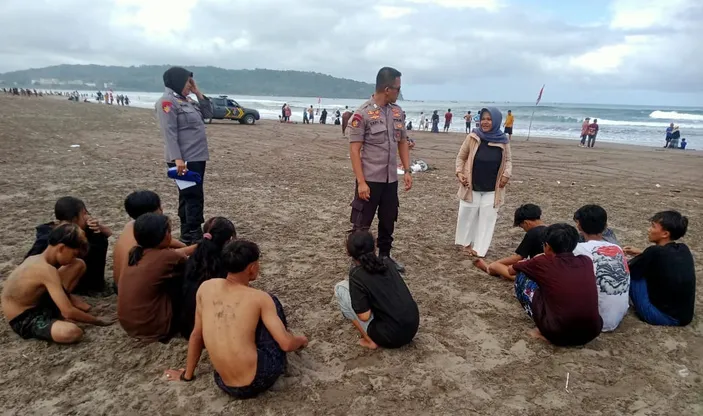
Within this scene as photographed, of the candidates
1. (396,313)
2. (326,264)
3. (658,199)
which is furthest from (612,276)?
(658,199)

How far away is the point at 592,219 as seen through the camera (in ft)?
10.3

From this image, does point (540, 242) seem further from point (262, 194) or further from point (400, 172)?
point (400, 172)

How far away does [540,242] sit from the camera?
3.51m

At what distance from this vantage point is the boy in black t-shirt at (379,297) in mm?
2654

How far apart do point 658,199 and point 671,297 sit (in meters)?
5.84

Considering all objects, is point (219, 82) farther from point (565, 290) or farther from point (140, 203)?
point (565, 290)

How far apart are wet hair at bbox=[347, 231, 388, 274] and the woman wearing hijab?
2196 mm

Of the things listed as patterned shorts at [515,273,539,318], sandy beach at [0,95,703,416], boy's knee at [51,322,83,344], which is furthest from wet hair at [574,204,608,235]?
boy's knee at [51,322,83,344]

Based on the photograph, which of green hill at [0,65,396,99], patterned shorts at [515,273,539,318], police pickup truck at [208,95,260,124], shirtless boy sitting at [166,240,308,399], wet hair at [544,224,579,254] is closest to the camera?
shirtless boy sitting at [166,240,308,399]

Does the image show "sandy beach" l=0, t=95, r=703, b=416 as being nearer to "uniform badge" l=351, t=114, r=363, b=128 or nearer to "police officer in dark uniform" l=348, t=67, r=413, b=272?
"police officer in dark uniform" l=348, t=67, r=413, b=272

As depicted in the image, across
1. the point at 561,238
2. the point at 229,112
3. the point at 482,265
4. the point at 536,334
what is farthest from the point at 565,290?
the point at 229,112

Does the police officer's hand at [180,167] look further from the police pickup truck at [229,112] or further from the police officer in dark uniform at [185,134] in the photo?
the police pickup truck at [229,112]

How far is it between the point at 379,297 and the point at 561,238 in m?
1.24

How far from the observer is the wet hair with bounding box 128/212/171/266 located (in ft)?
8.57
